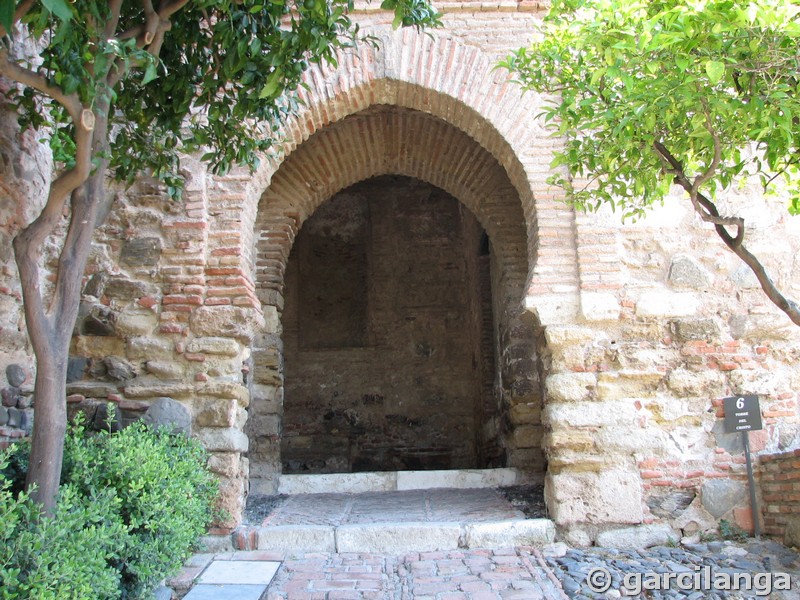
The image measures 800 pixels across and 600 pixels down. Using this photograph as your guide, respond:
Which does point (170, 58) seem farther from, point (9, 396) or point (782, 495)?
point (782, 495)

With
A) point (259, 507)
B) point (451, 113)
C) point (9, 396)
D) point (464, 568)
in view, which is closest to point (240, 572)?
point (464, 568)

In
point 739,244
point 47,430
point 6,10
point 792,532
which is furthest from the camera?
point 792,532

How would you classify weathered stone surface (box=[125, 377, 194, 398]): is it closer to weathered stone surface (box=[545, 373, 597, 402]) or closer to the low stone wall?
weathered stone surface (box=[545, 373, 597, 402])

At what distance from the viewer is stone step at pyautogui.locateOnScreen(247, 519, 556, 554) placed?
14.1ft

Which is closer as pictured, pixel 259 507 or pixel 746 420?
pixel 746 420

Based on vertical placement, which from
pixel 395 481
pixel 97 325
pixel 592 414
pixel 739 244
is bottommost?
pixel 395 481

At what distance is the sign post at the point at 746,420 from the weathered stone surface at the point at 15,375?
4375 mm

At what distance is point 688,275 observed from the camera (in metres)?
4.76

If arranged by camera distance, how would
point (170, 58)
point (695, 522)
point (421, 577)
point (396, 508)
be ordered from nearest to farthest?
1. point (170, 58)
2. point (421, 577)
3. point (695, 522)
4. point (396, 508)

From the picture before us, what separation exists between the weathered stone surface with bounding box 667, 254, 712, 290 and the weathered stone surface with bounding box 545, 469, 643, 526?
136cm

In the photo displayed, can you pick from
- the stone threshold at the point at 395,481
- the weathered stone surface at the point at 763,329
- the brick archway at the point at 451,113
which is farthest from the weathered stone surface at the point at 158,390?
the weathered stone surface at the point at 763,329

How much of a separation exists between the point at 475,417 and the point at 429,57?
575 cm

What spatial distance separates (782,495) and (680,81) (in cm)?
281

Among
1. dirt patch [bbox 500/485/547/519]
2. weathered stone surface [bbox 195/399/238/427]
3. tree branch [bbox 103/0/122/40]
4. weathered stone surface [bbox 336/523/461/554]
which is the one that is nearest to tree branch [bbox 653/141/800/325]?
dirt patch [bbox 500/485/547/519]
